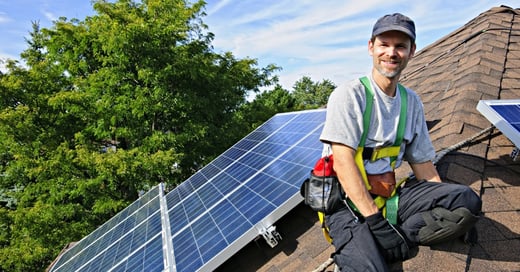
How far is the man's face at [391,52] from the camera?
6.36 feet

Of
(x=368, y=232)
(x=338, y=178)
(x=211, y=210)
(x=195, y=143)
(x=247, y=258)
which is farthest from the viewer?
(x=195, y=143)

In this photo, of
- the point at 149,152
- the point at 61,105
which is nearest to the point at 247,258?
the point at 149,152

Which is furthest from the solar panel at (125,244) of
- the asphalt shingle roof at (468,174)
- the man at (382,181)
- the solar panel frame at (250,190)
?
the man at (382,181)

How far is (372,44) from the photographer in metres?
2.05

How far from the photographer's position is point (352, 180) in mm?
1861

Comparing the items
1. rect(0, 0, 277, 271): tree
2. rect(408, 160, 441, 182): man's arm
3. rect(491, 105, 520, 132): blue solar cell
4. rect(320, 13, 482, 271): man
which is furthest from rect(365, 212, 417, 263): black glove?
rect(0, 0, 277, 271): tree

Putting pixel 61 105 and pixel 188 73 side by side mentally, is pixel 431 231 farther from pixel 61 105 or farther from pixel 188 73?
pixel 61 105

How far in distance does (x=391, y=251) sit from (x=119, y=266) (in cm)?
341

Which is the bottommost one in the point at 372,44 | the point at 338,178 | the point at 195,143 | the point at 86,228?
the point at 86,228

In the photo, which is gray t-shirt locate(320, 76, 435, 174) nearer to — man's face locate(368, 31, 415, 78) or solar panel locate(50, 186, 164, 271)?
man's face locate(368, 31, 415, 78)

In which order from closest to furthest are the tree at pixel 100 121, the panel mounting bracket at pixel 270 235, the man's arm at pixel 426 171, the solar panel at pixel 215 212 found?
the man's arm at pixel 426 171
the panel mounting bracket at pixel 270 235
the solar panel at pixel 215 212
the tree at pixel 100 121

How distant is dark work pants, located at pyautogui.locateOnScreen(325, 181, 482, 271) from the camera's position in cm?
171

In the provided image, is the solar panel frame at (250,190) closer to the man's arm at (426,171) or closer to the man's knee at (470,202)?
the man's arm at (426,171)

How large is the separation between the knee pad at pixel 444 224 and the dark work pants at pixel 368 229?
27mm
